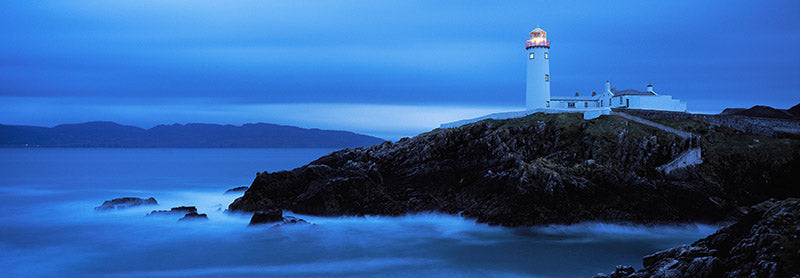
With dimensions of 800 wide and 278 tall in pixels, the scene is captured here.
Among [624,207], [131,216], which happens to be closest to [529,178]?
[624,207]

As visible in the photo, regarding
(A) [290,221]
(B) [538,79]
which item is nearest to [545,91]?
(B) [538,79]

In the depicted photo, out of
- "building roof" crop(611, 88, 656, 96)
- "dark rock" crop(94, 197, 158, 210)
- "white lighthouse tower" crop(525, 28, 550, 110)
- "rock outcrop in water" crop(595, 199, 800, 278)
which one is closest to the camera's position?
"rock outcrop in water" crop(595, 199, 800, 278)

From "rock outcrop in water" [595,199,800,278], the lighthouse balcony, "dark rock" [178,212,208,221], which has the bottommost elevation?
"dark rock" [178,212,208,221]

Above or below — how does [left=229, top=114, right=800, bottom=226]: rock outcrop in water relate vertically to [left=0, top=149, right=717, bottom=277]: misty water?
above

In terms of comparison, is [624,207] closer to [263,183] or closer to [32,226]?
[263,183]

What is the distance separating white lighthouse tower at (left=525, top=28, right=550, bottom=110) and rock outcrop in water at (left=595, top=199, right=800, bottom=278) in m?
31.8

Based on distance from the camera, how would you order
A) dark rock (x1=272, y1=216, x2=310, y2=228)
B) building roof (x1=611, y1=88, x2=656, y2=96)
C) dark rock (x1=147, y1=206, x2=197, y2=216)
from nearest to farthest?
dark rock (x1=272, y1=216, x2=310, y2=228)
dark rock (x1=147, y1=206, x2=197, y2=216)
building roof (x1=611, y1=88, x2=656, y2=96)

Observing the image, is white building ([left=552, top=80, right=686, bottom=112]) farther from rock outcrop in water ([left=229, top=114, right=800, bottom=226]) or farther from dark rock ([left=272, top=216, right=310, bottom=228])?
dark rock ([left=272, top=216, right=310, bottom=228])

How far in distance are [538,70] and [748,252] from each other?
34021 millimetres

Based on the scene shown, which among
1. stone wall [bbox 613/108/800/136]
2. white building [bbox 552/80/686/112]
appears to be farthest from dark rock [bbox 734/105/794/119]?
stone wall [bbox 613/108/800/136]

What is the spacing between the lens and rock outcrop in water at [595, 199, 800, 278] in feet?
32.7

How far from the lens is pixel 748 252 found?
10609mm

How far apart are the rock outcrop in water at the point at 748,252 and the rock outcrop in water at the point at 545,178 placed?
477 inches

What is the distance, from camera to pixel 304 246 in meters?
21.9
